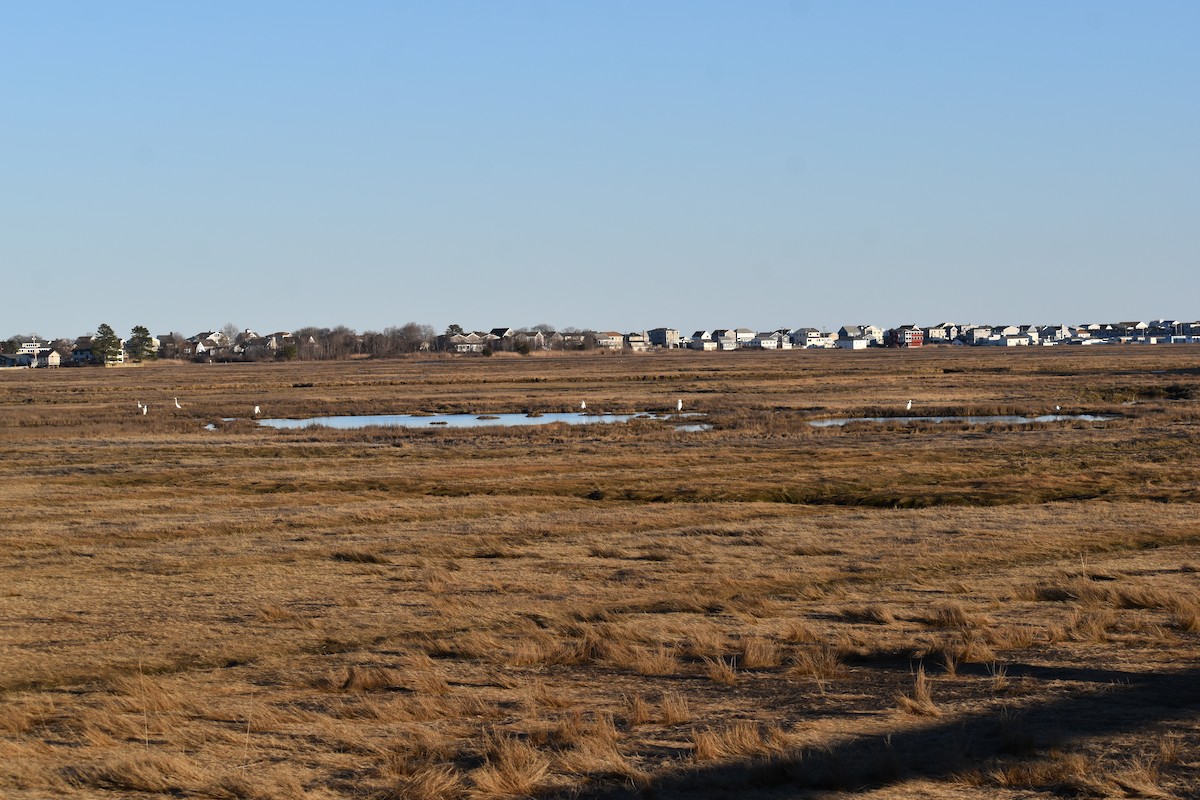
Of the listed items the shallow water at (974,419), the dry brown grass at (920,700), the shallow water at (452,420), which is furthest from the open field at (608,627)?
the shallow water at (452,420)

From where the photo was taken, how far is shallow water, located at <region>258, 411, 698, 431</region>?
54.1m

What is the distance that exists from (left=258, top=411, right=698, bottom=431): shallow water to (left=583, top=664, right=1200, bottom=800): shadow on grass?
40673mm

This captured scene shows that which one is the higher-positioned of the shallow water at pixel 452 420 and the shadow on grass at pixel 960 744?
the shadow on grass at pixel 960 744

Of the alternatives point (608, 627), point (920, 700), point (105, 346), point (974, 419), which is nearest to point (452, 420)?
point (974, 419)

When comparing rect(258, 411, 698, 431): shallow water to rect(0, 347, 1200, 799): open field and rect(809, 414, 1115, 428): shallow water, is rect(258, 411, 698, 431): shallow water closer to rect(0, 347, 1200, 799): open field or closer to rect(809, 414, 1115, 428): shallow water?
rect(809, 414, 1115, 428): shallow water

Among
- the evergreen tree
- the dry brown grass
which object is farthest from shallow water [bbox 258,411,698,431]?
the evergreen tree

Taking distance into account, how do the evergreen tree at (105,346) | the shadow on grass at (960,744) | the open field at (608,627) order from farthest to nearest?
the evergreen tree at (105,346) < the open field at (608,627) < the shadow on grass at (960,744)

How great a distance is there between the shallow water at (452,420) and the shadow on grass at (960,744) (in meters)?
40.7

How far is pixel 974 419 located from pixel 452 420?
21.9m

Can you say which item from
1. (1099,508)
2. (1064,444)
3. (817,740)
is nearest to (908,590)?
(817,740)

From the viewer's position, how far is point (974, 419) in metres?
53.1

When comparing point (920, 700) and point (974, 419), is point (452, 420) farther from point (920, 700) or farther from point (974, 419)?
point (920, 700)

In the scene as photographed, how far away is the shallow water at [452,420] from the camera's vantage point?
54.1 m

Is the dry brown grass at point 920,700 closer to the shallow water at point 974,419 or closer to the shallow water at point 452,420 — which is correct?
the shallow water at point 974,419
